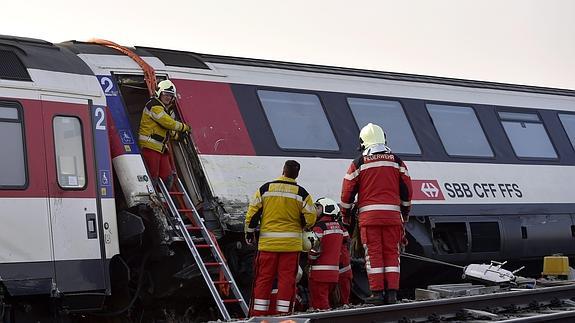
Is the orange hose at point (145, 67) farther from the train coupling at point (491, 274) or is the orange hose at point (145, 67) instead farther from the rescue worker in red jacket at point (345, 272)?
the train coupling at point (491, 274)

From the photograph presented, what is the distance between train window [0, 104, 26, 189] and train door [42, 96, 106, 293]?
0.29m

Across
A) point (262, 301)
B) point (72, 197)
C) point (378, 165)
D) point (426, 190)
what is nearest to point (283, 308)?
point (262, 301)

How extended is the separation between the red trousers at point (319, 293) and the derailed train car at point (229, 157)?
3.31 feet

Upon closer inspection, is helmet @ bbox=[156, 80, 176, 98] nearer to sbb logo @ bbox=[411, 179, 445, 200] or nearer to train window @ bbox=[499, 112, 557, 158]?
sbb logo @ bbox=[411, 179, 445, 200]

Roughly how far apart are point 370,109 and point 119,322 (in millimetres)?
5024

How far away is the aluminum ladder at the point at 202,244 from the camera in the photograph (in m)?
11.0

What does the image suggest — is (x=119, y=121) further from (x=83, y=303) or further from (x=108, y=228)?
(x=83, y=303)

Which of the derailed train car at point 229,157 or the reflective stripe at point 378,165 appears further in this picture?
the derailed train car at point 229,157

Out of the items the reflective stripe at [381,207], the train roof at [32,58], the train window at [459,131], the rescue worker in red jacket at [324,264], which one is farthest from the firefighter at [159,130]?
the train window at [459,131]

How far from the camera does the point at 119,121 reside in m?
11.5

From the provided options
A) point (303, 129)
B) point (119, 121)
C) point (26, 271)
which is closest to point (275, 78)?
point (303, 129)

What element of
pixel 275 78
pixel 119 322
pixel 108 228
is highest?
pixel 275 78

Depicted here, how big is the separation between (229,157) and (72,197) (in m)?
2.42

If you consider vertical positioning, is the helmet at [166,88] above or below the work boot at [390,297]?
above
